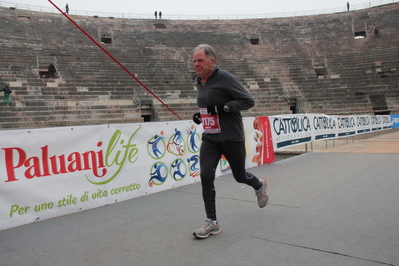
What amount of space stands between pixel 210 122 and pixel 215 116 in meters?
0.09

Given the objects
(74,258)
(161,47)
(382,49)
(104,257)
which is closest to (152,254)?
(104,257)

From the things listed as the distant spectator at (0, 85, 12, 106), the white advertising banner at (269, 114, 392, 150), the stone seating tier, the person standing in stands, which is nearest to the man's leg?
the person standing in stands

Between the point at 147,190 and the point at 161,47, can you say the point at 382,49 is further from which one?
the point at 147,190

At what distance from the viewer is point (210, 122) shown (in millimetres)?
3508

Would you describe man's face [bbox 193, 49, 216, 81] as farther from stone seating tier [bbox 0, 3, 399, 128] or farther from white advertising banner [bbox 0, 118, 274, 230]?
stone seating tier [bbox 0, 3, 399, 128]

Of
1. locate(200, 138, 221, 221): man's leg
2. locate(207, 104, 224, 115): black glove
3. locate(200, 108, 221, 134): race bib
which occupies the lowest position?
locate(200, 138, 221, 221): man's leg

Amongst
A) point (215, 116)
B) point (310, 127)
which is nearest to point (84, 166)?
point (215, 116)

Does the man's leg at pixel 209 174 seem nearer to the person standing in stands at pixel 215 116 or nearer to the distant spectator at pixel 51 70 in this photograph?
the person standing in stands at pixel 215 116

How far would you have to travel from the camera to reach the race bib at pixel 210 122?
3.47 m

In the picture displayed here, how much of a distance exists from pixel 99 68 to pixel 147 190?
1920cm

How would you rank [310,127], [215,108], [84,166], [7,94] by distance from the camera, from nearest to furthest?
[215,108]
[84,166]
[310,127]
[7,94]

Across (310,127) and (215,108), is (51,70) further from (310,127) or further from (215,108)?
(215,108)

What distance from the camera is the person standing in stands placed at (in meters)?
3.40

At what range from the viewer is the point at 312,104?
74.0 ft
